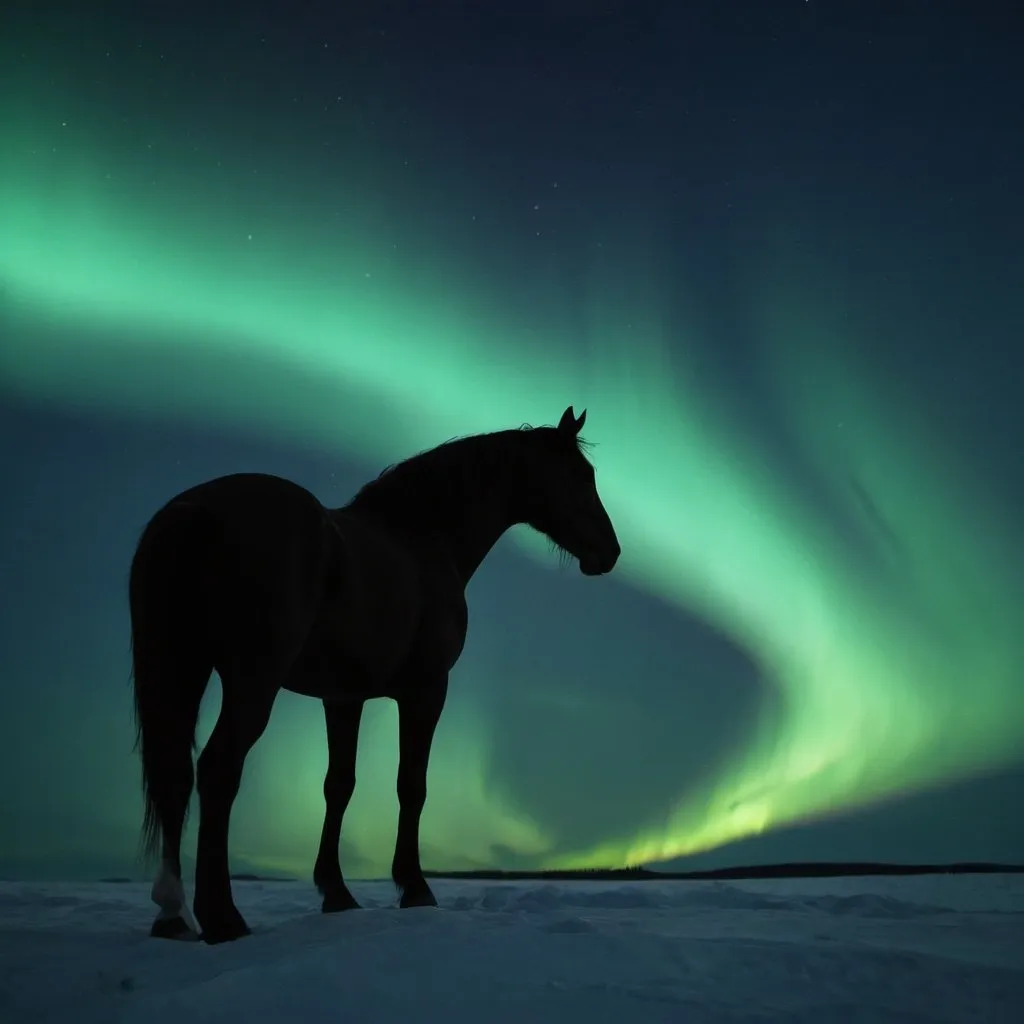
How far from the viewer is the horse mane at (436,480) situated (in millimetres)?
5594

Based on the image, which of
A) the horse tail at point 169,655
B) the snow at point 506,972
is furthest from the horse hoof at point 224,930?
the horse tail at point 169,655

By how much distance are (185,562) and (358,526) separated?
1086 millimetres

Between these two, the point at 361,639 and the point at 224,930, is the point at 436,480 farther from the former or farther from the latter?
the point at 224,930

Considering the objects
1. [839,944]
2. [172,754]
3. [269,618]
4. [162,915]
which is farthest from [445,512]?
[839,944]

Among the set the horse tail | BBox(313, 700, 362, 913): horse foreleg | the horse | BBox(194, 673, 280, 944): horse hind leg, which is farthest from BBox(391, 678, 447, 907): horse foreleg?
the horse tail

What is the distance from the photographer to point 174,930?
3.95 meters

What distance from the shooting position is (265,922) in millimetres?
4590

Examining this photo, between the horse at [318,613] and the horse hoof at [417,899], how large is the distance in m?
0.01

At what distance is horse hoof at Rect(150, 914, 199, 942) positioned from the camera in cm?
394

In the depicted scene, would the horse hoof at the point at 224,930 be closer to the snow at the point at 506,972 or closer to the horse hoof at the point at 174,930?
the horse hoof at the point at 174,930

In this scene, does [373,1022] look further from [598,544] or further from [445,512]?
[598,544]

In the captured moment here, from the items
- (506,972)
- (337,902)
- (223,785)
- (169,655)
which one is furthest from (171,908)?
(506,972)

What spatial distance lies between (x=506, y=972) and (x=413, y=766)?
2368 mm

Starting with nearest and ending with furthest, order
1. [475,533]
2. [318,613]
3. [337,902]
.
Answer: [318,613], [337,902], [475,533]
